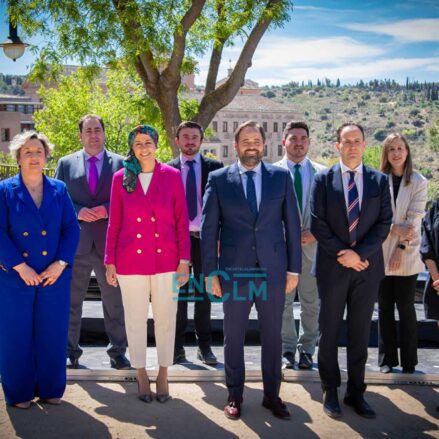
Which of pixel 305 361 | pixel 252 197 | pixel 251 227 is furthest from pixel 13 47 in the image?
pixel 305 361

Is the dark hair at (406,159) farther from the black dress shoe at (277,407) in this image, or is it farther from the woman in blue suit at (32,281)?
the woman in blue suit at (32,281)

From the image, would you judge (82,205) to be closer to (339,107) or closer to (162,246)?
(162,246)

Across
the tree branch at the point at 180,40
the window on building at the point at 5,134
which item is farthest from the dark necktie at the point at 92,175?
the window on building at the point at 5,134

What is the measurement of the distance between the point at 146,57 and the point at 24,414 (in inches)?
278

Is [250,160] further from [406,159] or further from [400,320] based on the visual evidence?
[400,320]

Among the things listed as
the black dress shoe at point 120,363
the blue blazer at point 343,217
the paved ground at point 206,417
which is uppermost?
the blue blazer at point 343,217

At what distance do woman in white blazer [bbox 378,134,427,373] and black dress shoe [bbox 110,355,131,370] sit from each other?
85.0 inches

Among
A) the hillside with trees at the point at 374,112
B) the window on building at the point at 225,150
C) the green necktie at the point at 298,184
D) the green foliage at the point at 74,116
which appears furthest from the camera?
the window on building at the point at 225,150

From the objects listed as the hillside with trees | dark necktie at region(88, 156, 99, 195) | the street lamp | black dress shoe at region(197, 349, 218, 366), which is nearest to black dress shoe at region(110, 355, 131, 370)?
black dress shoe at region(197, 349, 218, 366)

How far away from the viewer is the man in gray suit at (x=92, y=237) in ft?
17.4

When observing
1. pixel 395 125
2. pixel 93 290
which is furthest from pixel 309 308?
pixel 395 125

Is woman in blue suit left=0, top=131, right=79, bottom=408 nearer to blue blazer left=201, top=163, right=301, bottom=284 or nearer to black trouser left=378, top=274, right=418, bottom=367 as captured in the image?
blue blazer left=201, top=163, right=301, bottom=284

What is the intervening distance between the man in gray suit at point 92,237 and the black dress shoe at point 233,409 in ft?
4.13

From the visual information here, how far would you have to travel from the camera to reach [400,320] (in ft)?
17.1
